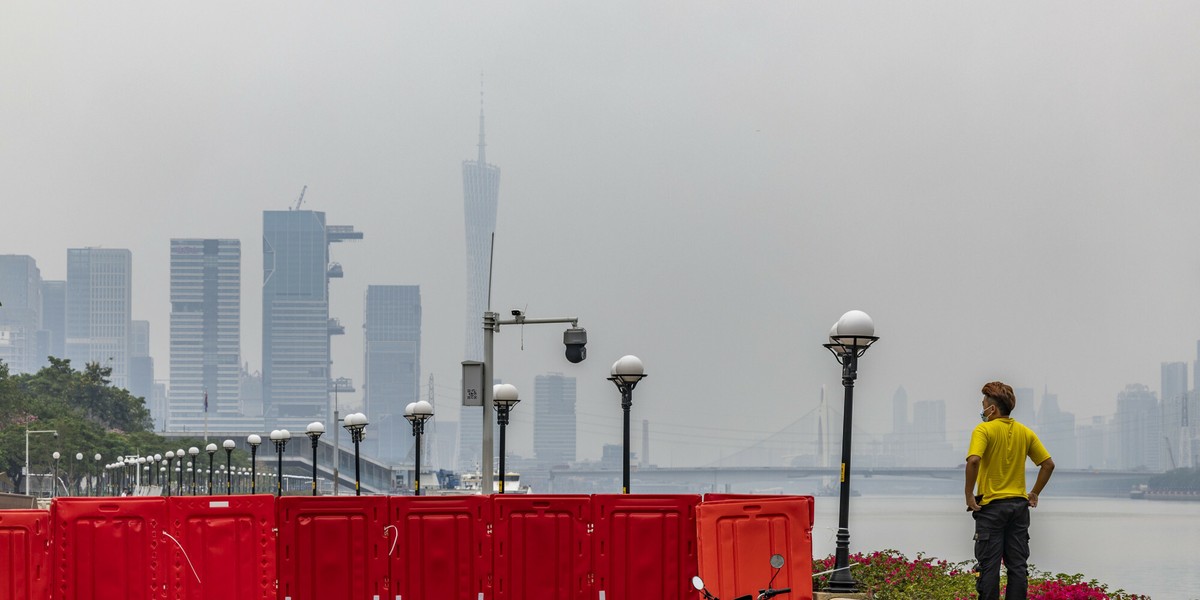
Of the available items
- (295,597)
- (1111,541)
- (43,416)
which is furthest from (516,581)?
(43,416)

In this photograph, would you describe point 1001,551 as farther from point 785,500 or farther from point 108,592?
point 108,592

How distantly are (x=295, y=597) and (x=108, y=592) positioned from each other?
2123mm

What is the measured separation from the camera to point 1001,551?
14.5 metres

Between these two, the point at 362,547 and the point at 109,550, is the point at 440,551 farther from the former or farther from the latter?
the point at 109,550

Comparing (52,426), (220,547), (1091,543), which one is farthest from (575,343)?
(52,426)

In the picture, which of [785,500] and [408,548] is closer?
[785,500]

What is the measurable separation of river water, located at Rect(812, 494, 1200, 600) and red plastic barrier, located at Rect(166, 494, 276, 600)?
2918cm

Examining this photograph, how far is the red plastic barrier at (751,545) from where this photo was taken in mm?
16172

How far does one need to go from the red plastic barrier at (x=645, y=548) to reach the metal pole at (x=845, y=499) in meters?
2.35

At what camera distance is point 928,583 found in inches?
770

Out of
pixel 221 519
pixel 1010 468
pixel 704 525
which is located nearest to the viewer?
pixel 1010 468

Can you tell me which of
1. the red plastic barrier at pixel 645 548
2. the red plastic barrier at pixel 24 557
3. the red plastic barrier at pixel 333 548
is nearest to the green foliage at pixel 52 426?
the red plastic barrier at pixel 24 557

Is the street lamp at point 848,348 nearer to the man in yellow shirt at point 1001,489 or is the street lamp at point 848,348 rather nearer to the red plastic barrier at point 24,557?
the man in yellow shirt at point 1001,489

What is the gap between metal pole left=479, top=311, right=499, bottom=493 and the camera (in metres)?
30.6
